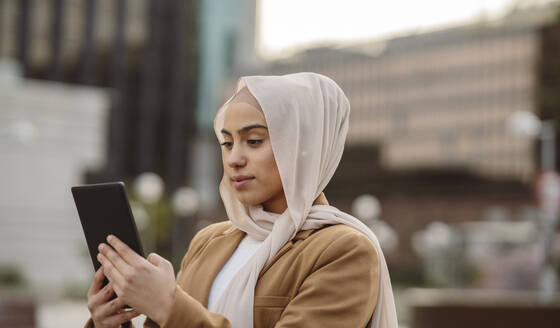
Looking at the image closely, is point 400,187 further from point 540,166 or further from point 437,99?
point 540,166

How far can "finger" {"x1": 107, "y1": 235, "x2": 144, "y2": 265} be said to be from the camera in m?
2.10

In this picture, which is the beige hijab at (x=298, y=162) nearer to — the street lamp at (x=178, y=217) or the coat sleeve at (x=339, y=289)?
the coat sleeve at (x=339, y=289)

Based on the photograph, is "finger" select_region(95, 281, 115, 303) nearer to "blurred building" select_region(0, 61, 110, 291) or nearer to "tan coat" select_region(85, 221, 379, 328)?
"tan coat" select_region(85, 221, 379, 328)

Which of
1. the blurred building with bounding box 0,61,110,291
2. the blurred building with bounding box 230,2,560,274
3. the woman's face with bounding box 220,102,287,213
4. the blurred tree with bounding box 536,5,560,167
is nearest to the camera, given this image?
the woman's face with bounding box 220,102,287,213

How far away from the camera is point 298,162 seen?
226 cm

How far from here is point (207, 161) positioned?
85.6m

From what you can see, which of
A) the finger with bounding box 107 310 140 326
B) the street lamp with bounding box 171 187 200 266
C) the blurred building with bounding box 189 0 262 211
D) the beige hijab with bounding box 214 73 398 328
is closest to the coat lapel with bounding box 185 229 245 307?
the beige hijab with bounding box 214 73 398 328

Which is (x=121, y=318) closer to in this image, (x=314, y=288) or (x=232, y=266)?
(x=232, y=266)

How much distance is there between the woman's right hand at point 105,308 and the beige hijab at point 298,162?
0.24 m

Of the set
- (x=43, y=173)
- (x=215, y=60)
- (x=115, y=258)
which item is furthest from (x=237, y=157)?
(x=215, y=60)

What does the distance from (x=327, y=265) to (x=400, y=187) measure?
268 ft

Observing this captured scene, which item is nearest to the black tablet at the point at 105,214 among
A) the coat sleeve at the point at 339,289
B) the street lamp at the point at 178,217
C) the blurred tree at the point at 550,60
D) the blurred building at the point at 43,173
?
the coat sleeve at the point at 339,289

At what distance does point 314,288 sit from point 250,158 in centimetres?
38

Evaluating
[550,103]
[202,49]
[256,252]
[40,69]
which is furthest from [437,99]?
[256,252]
